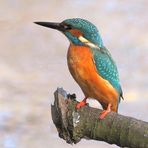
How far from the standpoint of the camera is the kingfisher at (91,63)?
4.94 feet

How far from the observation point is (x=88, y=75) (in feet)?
5.02

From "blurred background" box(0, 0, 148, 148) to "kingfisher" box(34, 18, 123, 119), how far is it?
205 cm

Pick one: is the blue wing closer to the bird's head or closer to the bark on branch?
the bird's head

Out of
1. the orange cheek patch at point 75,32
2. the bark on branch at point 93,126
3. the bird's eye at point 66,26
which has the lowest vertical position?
the bark on branch at point 93,126

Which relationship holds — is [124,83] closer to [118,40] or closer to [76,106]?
[118,40]

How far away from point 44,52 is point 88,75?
135 inches

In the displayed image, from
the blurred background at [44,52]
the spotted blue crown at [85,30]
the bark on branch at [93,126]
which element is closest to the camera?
the bark on branch at [93,126]

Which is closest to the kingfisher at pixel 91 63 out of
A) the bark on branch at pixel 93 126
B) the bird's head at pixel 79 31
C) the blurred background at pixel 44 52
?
the bird's head at pixel 79 31

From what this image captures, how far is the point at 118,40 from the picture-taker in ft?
16.8

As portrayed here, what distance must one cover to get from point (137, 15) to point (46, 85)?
4.93ft

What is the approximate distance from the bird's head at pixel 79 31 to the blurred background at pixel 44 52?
6.92ft

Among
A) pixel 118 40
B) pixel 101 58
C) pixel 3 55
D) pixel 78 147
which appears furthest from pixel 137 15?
pixel 101 58

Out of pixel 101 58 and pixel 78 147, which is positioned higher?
pixel 101 58

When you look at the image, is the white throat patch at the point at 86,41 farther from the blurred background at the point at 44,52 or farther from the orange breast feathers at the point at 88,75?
the blurred background at the point at 44,52
